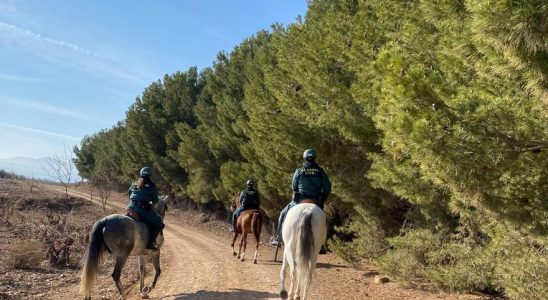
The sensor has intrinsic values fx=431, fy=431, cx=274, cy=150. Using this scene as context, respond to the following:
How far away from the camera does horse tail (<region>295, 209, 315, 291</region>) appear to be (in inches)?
272

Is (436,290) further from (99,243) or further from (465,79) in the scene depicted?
(99,243)

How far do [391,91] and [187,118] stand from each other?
34054mm

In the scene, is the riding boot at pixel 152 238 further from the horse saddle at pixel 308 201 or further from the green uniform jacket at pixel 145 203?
the horse saddle at pixel 308 201

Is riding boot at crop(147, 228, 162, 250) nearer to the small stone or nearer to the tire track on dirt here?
the tire track on dirt

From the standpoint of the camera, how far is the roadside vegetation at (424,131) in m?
4.74

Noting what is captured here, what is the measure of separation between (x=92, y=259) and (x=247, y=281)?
12.8ft

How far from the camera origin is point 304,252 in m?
6.98

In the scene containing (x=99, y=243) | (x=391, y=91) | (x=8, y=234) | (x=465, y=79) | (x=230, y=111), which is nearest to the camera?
(x=391, y=91)

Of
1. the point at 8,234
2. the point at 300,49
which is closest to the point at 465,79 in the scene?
the point at 300,49

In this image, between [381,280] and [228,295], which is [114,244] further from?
[381,280]

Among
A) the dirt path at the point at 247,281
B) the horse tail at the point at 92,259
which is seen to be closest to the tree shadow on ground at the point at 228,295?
the dirt path at the point at 247,281

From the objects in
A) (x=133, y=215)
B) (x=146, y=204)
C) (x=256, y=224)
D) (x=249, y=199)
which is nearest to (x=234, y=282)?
(x=146, y=204)

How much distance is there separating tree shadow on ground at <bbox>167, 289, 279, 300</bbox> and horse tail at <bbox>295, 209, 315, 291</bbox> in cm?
185

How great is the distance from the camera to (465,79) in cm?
624
